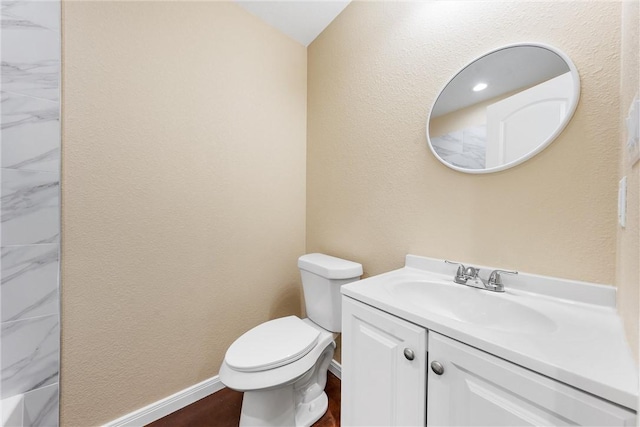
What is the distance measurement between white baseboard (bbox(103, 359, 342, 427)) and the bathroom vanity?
911mm

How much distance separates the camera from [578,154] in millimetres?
771

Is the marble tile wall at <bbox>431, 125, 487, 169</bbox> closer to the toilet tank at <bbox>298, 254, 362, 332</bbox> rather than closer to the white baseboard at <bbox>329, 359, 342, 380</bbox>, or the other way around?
the toilet tank at <bbox>298, 254, 362, 332</bbox>

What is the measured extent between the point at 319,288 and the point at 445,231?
2.36 feet

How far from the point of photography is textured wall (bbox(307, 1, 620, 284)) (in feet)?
2.45

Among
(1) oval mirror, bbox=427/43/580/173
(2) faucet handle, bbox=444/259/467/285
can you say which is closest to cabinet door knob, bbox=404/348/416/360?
(2) faucet handle, bbox=444/259/467/285

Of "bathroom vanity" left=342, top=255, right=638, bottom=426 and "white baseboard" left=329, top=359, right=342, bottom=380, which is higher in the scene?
"bathroom vanity" left=342, top=255, right=638, bottom=426

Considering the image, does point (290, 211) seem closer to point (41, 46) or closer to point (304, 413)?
point (304, 413)

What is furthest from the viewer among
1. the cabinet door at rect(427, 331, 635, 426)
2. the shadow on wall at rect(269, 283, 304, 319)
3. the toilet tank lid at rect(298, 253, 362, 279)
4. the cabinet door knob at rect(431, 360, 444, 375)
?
the shadow on wall at rect(269, 283, 304, 319)

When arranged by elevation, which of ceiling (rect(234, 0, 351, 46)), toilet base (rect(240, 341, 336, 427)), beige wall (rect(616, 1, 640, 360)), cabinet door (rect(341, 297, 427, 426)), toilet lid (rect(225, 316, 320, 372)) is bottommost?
toilet base (rect(240, 341, 336, 427))

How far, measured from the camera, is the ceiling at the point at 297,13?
1.50 m

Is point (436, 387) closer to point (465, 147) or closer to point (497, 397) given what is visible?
point (497, 397)

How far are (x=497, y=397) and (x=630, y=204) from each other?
537 millimetres

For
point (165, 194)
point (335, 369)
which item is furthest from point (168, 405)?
point (165, 194)

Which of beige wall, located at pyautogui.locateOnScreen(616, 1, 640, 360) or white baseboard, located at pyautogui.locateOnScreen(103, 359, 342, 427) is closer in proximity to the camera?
beige wall, located at pyautogui.locateOnScreen(616, 1, 640, 360)
